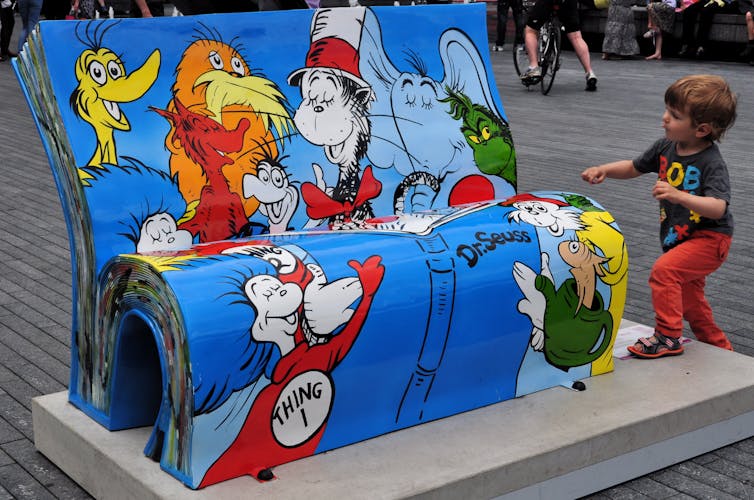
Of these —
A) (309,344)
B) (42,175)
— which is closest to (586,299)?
(309,344)

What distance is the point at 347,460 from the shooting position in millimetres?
3084

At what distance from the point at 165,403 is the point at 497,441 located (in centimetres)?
97

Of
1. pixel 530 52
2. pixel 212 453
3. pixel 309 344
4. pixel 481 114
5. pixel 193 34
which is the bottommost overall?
pixel 530 52

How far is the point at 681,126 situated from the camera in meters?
3.92

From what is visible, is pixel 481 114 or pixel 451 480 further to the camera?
pixel 481 114

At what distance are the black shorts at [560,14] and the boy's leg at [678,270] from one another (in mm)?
9800

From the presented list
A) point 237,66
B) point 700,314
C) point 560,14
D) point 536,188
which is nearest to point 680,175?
point 700,314

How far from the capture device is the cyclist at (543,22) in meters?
13.4

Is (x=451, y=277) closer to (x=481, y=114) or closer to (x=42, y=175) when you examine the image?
(x=481, y=114)

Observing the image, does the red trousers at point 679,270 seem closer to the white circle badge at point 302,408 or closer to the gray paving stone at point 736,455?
the gray paving stone at point 736,455

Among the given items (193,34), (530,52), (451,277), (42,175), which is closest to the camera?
(451,277)

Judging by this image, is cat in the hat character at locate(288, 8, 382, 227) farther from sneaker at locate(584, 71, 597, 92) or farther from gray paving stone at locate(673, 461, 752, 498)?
sneaker at locate(584, 71, 597, 92)

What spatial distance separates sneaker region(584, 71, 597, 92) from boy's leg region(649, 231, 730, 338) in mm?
10300

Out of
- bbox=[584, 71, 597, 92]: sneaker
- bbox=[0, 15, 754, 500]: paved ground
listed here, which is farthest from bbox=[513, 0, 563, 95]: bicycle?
bbox=[584, 71, 597, 92]: sneaker
